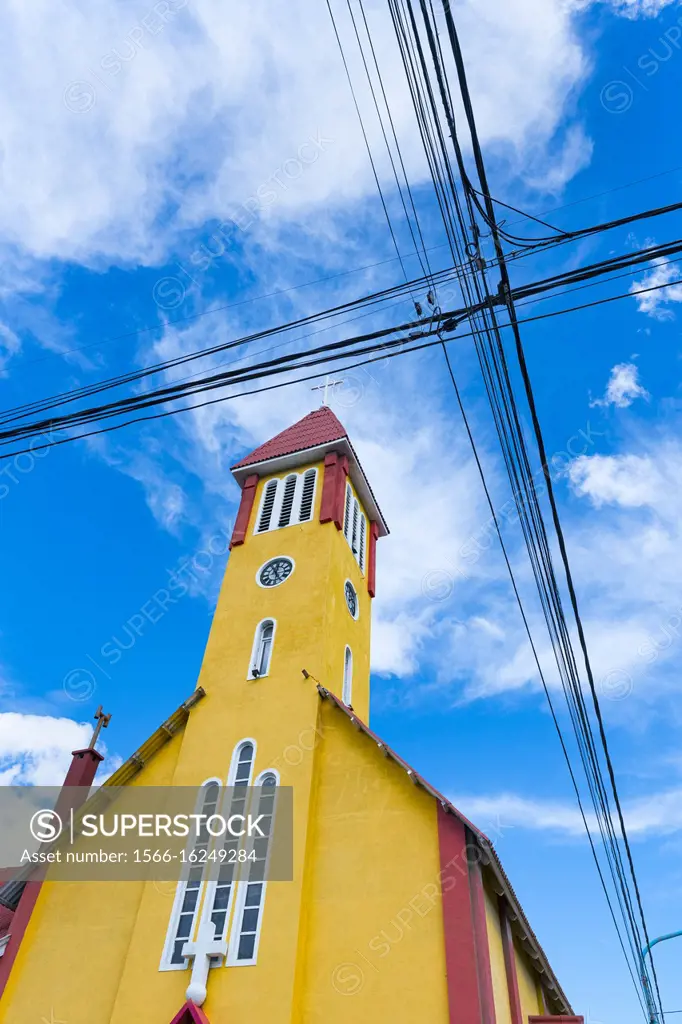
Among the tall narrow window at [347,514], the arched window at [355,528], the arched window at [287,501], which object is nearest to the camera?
the arched window at [287,501]

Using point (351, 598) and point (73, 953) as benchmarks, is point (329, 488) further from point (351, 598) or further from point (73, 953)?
point (73, 953)

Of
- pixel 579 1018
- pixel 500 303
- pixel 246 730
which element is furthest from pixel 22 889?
pixel 500 303

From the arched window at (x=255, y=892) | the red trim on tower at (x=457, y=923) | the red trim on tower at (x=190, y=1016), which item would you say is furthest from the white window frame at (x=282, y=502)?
the red trim on tower at (x=190, y=1016)

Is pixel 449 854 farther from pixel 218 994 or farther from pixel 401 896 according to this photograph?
pixel 218 994

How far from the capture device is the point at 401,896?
39.7 feet

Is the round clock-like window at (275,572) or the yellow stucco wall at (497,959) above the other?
the round clock-like window at (275,572)

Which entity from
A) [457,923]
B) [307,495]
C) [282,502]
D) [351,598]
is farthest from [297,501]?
[457,923]

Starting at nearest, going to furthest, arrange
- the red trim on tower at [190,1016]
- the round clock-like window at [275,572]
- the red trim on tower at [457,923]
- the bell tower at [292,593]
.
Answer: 1. the red trim on tower at [457,923]
2. the red trim on tower at [190,1016]
3. the bell tower at [292,593]
4. the round clock-like window at [275,572]

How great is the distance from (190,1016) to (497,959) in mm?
5370

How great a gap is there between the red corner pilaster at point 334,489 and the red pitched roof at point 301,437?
2.11 ft

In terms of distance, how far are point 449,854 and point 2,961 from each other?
859cm

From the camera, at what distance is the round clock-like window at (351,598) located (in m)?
18.7

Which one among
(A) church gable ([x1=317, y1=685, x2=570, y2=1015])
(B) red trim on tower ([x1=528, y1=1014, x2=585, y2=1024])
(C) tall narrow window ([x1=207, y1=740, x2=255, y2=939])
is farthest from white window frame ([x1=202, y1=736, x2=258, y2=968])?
(B) red trim on tower ([x1=528, y1=1014, x2=585, y2=1024])

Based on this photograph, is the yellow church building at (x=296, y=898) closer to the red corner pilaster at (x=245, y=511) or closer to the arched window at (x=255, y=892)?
the arched window at (x=255, y=892)
